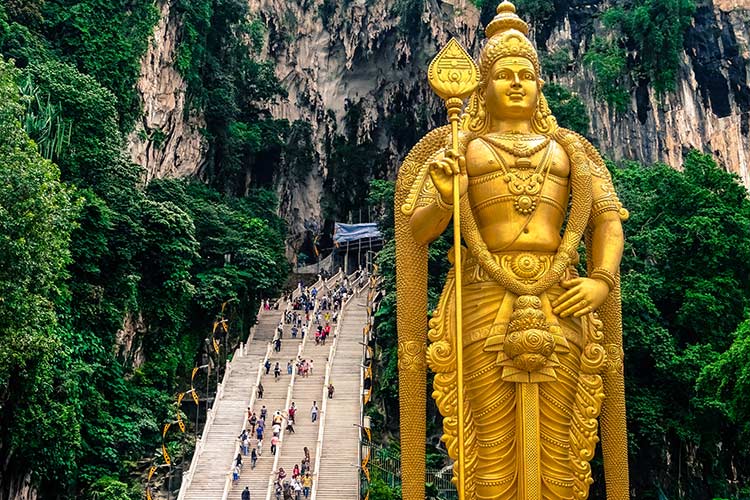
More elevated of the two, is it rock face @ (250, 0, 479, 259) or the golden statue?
rock face @ (250, 0, 479, 259)

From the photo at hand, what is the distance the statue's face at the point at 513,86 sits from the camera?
21.0 ft

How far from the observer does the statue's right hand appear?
5.59m

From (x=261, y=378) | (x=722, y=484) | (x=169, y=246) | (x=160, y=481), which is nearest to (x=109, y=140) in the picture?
(x=169, y=246)

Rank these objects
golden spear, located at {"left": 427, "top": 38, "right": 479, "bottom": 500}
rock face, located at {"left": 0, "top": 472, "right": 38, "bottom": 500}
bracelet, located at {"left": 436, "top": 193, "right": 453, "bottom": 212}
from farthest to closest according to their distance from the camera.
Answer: rock face, located at {"left": 0, "top": 472, "right": 38, "bottom": 500} → bracelet, located at {"left": 436, "top": 193, "right": 453, "bottom": 212} → golden spear, located at {"left": 427, "top": 38, "right": 479, "bottom": 500}

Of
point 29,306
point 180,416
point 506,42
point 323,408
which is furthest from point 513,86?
point 180,416

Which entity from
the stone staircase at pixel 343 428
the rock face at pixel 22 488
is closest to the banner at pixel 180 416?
the stone staircase at pixel 343 428

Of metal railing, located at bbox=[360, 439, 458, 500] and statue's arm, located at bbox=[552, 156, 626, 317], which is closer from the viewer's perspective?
statue's arm, located at bbox=[552, 156, 626, 317]

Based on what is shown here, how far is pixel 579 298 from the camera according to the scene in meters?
5.99

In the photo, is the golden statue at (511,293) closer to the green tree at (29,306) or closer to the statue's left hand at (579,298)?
the statue's left hand at (579,298)

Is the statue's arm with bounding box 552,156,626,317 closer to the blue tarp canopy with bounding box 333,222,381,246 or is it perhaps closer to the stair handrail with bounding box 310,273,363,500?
the stair handrail with bounding box 310,273,363,500

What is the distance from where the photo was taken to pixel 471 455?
598cm

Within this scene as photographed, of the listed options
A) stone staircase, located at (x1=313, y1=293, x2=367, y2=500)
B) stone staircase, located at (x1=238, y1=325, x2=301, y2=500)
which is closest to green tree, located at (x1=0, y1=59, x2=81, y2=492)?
stone staircase, located at (x1=238, y1=325, x2=301, y2=500)

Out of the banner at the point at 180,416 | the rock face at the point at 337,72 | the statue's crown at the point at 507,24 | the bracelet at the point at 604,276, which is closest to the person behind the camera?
the bracelet at the point at 604,276

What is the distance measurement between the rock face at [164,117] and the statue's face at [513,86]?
17.8 meters
